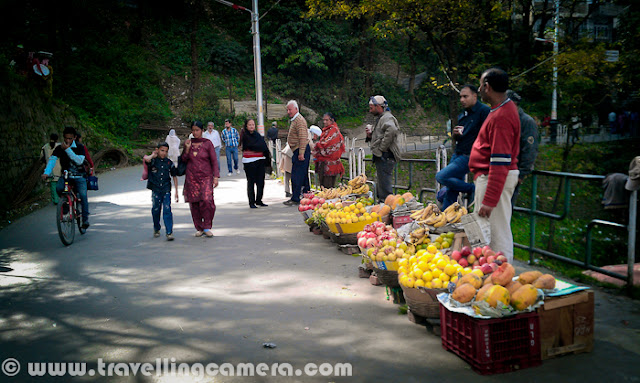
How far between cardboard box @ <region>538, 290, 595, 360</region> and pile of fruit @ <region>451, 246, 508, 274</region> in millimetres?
608

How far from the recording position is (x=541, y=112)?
37094mm

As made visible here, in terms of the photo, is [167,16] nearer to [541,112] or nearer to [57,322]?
[541,112]

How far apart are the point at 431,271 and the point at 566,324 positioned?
123 centimetres

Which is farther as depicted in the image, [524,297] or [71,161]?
[71,161]

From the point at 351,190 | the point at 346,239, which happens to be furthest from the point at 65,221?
the point at 351,190

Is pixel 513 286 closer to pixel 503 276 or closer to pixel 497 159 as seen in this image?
pixel 503 276

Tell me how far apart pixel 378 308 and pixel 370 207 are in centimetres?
291

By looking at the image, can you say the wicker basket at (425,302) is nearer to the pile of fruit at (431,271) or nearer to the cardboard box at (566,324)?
the pile of fruit at (431,271)

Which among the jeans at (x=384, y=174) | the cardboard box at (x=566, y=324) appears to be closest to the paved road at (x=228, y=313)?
the cardboard box at (x=566, y=324)

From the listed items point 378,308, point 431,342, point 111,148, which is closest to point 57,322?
point 378,308

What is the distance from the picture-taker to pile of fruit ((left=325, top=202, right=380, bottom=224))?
25.8 feet

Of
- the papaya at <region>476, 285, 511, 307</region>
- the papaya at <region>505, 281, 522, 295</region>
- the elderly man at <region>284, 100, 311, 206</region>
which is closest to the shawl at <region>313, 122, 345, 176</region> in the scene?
the elderly man at <region>284, 100, 311, 206</region>

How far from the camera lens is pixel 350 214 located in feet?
26.3

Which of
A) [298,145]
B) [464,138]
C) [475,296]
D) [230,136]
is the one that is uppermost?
[230,136]
